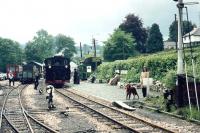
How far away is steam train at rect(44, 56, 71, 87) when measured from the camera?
39969 mm

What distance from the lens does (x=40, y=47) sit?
139 metres

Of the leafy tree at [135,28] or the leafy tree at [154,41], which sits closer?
the leafy tree at [135,28]

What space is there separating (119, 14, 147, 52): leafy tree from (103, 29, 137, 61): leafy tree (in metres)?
7.63

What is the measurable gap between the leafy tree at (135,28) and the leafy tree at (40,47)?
49.3m

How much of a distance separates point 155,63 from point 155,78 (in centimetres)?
126

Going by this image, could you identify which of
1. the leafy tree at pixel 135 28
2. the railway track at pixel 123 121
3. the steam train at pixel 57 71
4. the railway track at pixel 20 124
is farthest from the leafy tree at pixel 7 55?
the railway track at pixel 20 124

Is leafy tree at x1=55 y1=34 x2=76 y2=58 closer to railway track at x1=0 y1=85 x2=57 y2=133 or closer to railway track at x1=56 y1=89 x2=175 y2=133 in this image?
railway track at x1=56 y1=89 x2=175 y2=133

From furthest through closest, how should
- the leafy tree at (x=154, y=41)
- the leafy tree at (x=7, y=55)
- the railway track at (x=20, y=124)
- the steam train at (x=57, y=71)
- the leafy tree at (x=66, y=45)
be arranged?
the leafy tree at (x=66, y=45) → the leafy tree at (x=7, y=55) → the leafy tree at (x=154, y=41) → the steam train at (x=57, y=71) → the railway track at (x=20, y=124)

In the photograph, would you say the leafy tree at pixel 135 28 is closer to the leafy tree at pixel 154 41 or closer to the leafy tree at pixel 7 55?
the leafy tree at pixel 154 41

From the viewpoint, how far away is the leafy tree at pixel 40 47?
12584cm

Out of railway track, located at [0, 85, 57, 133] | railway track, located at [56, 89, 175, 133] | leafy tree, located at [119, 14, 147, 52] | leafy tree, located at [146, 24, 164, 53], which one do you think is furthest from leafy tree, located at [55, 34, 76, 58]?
railway track, located at [0, 85, 57, 133]

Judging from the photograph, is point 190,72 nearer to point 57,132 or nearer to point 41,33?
point 57,132

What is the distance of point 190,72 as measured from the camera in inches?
870

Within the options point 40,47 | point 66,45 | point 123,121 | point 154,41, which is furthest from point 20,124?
point 66,45
